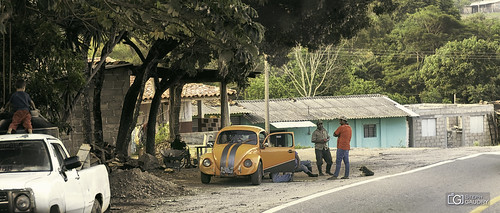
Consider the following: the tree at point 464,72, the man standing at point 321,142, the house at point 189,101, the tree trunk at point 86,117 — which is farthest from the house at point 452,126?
the tree trunk at point 86,117

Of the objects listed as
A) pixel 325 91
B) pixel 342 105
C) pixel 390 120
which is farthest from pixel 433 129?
pixel 325 91

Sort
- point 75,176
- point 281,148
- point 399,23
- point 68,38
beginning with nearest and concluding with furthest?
point 75,176, point 68,38, point 281,148, point 399,23

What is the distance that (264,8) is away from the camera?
20875mm

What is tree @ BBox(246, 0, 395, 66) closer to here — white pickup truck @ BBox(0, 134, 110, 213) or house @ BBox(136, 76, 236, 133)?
white pickup truck @ BBox(0, 134, 110, 213)

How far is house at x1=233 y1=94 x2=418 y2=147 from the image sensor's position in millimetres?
49562

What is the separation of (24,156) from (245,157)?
916cm

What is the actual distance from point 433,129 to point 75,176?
150 feet

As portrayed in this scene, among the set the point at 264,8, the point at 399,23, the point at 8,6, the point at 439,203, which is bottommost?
the point at 439,203

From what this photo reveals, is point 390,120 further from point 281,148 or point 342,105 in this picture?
point 281,148

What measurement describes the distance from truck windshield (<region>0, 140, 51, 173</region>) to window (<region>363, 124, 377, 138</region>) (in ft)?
141

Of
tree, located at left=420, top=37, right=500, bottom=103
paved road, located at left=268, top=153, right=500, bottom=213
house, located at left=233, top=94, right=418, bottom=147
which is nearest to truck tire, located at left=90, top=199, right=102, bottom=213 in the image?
paved road, located at left=268, top=153, right=500, bottom=213

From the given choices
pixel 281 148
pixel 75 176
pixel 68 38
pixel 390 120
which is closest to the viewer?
pixel 75 176

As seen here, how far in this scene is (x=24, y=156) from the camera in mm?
10086

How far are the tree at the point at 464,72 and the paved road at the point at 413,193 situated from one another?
45.3m
